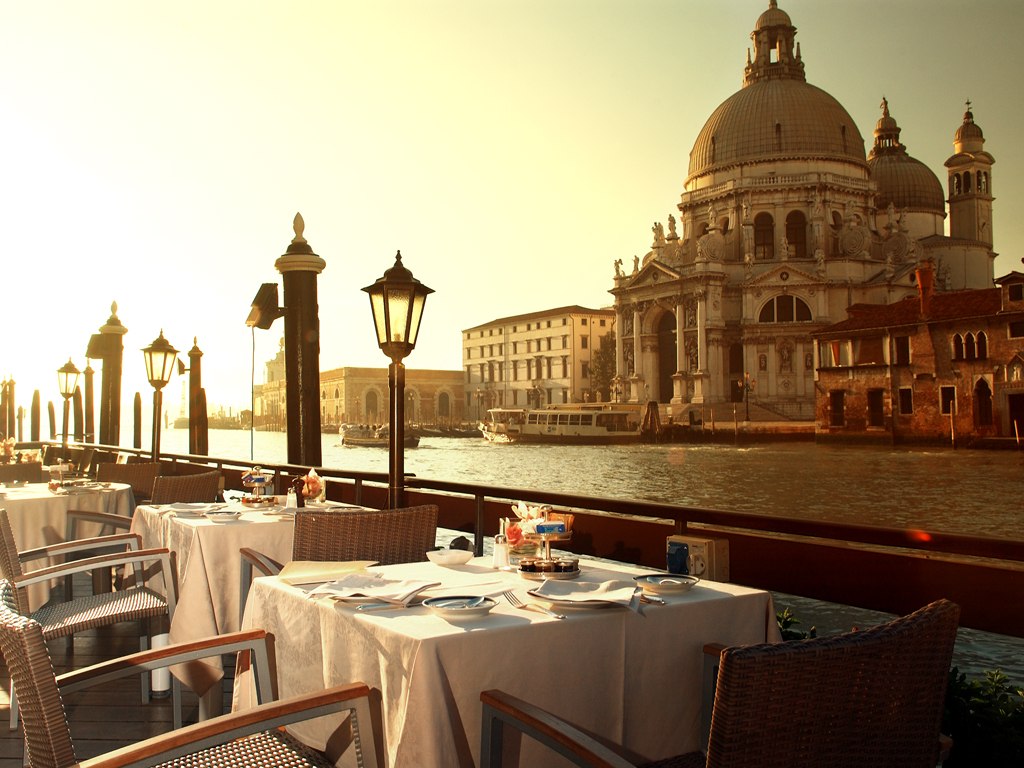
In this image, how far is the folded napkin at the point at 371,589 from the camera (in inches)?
102

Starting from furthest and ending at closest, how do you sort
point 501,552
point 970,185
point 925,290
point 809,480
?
1. point 970,185
2. point 925,290
3. point 809,480
4. point 501,552

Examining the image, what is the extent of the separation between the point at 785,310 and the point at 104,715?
194ft

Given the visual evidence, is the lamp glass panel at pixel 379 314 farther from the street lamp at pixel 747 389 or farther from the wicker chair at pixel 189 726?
the street lamp at pixel 747 389

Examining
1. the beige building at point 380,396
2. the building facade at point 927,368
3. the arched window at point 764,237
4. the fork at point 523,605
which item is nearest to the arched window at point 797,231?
the arched window at point 764,237

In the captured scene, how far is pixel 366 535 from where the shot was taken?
365 cm

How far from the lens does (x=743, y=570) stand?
12.7 ft

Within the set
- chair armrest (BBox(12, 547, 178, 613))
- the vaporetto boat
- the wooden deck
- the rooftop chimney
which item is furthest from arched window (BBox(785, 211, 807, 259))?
the wooden deck

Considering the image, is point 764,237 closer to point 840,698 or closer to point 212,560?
point 212,560

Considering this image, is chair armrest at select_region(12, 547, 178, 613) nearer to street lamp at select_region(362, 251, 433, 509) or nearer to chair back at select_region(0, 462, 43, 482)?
street lamp at select_region(362, 251, 433, 509)

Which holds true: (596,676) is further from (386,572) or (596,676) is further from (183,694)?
(183,694)

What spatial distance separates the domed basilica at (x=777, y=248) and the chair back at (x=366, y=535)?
55.2 metres

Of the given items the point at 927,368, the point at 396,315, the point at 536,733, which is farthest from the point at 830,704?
the point at 927,368

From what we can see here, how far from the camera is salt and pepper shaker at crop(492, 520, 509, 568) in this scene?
3.23 metres

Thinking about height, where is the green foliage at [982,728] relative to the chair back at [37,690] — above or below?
below
